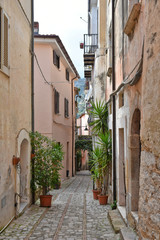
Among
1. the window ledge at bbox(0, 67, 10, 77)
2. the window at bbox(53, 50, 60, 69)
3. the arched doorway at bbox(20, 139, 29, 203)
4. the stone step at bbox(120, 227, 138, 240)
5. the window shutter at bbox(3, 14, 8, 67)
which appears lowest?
the stone step at bbox(120, 227, 138, 240)

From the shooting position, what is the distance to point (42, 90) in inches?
632

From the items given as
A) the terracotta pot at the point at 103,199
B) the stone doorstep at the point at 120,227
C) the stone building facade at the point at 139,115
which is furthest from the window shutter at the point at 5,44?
the terracotta pot at the point at 103,199

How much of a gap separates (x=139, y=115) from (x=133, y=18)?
2.09 metres

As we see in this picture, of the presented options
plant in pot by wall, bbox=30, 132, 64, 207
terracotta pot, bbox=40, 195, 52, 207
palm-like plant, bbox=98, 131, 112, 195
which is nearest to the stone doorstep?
palm-like plant, bbox=98, 131, 112, 195

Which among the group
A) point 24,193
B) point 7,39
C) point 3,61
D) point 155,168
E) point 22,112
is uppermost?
point 7,39

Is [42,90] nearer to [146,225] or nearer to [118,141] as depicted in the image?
[118,141]

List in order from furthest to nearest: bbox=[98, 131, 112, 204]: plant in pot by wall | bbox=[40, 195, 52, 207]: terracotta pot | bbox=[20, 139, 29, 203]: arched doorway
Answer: bbox=[98, 131, 112, 204]: plant in pot by wall, bbox=[40, 195, 52, 207]: terracotta pot, bbox=[20, 139, 29, 203]: arched doorway

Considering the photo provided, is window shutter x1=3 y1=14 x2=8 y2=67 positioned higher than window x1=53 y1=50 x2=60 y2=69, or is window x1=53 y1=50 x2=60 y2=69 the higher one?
window x1=53 y1=50 x2=60 y2=69

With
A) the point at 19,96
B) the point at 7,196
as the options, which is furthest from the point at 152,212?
the point at 19,96

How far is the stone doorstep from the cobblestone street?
17cm

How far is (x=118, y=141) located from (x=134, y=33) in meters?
3.65

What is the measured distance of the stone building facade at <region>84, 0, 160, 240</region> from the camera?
12.0 ft

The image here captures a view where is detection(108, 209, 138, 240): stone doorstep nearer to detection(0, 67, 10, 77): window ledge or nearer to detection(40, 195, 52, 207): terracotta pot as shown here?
detection(40, 195, 52, 207): terracotta pot

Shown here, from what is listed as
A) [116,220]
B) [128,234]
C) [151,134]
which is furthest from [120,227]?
[151,134]
